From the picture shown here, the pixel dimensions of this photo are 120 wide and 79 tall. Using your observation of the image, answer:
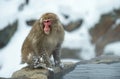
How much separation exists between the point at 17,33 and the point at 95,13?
1.74 meters

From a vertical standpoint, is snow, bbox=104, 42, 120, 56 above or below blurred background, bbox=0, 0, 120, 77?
below

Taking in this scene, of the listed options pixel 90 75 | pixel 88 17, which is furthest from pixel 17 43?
pixel 90 75

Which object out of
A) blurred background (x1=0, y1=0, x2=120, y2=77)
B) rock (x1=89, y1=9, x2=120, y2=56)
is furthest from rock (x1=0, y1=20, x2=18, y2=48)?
rock (x1=89, y1=9, x2=120, y2=56)

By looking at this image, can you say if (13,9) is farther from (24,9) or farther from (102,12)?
(102,12)

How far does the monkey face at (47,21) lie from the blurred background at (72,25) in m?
2.10

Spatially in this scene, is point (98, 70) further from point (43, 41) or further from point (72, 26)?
point (72, 26)

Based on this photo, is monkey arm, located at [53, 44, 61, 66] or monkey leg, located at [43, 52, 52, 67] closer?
monkey leg, located at [43, 52, 52, 67]

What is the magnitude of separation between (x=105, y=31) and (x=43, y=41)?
10.5 feet

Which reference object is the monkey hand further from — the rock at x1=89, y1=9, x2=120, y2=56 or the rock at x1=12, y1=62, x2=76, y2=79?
the rock at x1=89, y1=9, x2=120, y2=56

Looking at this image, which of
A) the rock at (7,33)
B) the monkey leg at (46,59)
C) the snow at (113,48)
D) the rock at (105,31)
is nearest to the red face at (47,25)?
the monkey leg at (46,59)

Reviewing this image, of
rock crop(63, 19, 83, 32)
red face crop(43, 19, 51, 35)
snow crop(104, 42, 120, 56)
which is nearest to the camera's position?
red face crop(43, 19, 51, 35)

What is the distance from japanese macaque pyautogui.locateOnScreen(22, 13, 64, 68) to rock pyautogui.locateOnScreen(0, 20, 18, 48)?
2.73m

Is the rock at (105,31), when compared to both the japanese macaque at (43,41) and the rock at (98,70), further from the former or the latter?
the japanese macaque at (43,41)

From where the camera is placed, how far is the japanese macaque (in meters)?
6.16
